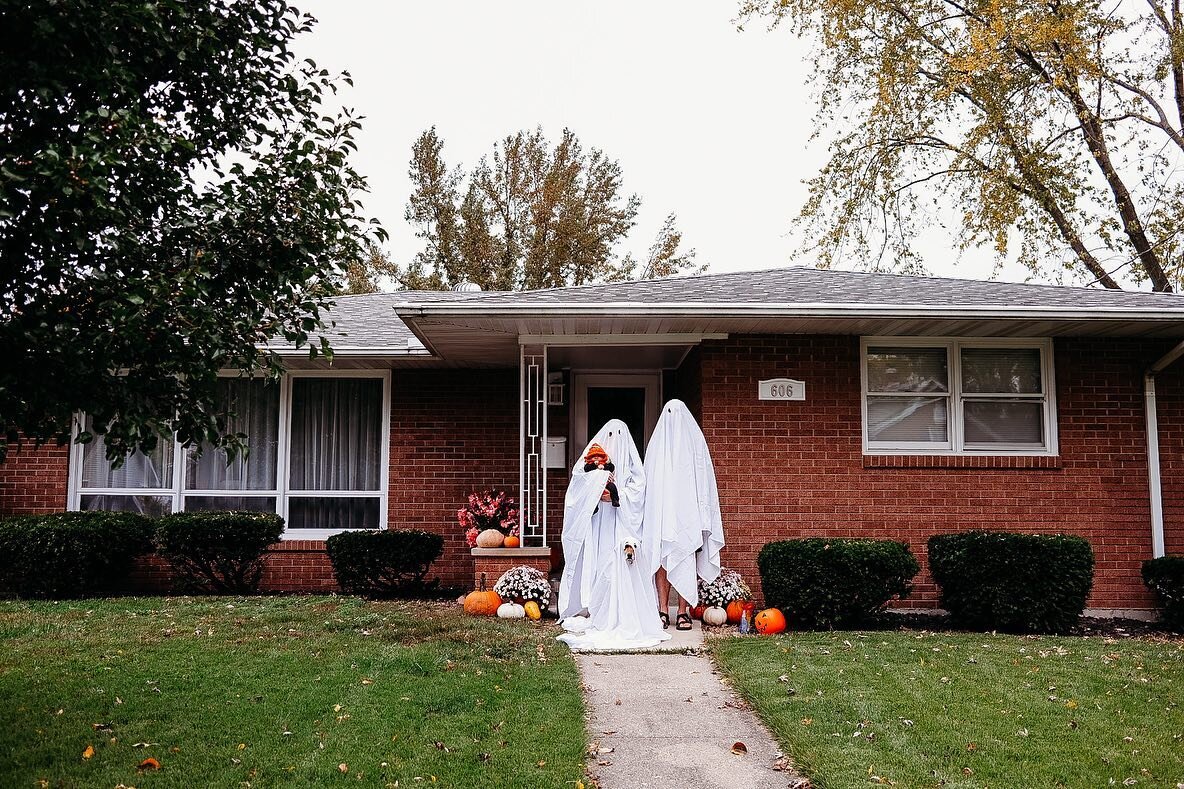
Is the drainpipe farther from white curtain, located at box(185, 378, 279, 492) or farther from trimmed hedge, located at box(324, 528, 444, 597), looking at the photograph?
white curtain, located at box(185, 378, 279, 492)

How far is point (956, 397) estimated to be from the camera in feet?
33.7

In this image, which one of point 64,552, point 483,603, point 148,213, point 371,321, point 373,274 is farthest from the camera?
point 373,274

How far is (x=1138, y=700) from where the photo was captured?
6219 mm

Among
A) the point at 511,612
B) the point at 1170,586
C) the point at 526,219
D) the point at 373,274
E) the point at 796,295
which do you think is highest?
the point at 526,219

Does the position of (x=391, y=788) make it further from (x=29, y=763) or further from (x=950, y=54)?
(x=950, y=54)

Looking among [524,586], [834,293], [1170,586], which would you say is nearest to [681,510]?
[524,586]

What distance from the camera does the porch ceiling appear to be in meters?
9.20

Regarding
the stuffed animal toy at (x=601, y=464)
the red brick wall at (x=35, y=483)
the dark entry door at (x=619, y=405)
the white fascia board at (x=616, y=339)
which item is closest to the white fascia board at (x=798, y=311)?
the white fascia board at (x=616, y=339)

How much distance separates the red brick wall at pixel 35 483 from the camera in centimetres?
1196

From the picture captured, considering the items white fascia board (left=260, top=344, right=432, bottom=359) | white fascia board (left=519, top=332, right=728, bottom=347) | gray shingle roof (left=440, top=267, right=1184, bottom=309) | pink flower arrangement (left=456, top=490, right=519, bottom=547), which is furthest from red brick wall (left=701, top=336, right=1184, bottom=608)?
white fascia board (left=260, top=344, right=432, bottom=359)

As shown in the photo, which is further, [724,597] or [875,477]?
[875,477]

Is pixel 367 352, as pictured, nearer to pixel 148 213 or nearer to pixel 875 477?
pixel 875 477

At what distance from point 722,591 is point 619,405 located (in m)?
4.23

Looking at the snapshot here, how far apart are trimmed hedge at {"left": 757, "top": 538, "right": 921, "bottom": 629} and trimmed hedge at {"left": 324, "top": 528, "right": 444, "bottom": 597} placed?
4.39m
